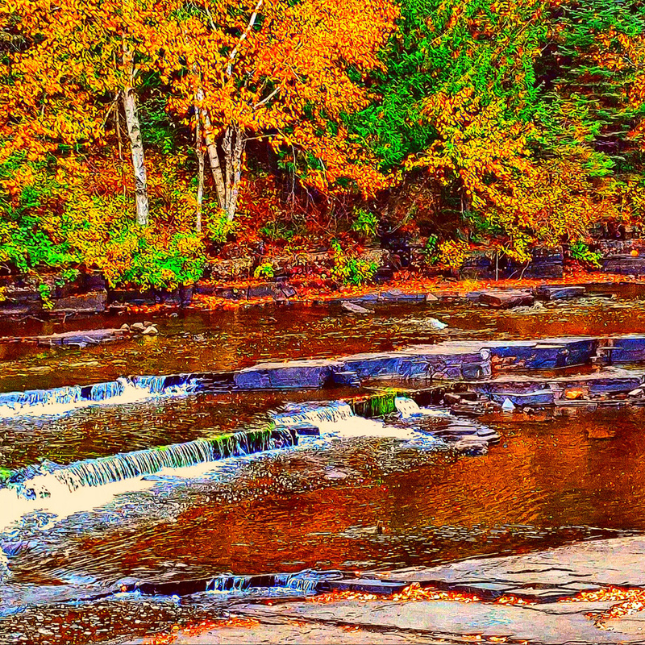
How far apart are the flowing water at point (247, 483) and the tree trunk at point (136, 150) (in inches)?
315

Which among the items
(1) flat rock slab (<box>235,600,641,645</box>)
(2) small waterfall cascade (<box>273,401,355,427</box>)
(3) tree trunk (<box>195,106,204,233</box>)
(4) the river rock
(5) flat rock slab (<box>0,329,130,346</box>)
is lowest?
(1) flat rock slab (<box>235,600,641,645</box>)

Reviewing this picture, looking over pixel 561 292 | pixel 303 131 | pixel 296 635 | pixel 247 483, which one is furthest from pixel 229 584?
pixel 303 131

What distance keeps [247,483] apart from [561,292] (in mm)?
14578

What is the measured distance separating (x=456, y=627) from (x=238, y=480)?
16.5ft

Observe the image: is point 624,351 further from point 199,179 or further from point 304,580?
point 199,179

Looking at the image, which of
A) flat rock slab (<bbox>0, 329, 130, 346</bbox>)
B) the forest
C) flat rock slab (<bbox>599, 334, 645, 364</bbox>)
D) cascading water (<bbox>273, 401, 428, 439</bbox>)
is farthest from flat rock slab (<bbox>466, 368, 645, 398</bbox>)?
the forest

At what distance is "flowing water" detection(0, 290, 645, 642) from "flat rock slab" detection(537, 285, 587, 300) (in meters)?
8.01

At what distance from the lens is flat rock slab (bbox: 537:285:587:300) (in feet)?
77.0

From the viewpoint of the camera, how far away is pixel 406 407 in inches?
552

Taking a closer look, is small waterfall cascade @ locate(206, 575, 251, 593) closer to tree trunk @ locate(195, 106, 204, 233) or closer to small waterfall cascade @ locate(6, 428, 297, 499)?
small waterfall cascade @ locate(6, 428, 297, 499)

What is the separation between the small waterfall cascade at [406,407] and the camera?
45.7 ft

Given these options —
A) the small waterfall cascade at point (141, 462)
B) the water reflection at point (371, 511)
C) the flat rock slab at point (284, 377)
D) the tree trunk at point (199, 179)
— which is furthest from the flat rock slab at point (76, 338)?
the water reflection at point (371, 511)

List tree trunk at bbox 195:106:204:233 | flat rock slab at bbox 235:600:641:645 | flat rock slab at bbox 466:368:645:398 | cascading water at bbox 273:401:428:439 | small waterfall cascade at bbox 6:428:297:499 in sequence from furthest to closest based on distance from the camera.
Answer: tree trunk at bbox 195:106:204:233, flat rock slab at bbox 466:368:645:398, cascading water at bbox 273:401:428:439, small waterfall cascade at bbox 6:428:297:499, flat rock slab at bbox 235:600:641:645

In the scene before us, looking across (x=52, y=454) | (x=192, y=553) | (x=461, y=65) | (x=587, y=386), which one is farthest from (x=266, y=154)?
(x=192, y=553)
